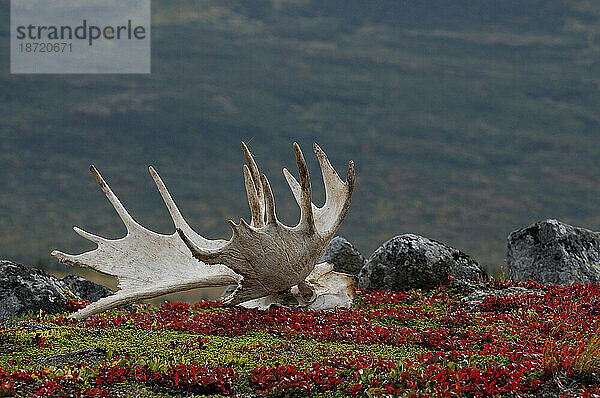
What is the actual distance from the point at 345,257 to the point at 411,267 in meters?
3.10

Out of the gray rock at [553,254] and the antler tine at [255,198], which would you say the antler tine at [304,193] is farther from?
the gray rock at [553,254]

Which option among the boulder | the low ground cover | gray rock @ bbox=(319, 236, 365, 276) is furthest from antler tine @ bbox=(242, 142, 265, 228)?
gray rock @ bbox=(319, 236, 365, 276)

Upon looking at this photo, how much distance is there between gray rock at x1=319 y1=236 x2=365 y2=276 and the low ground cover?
381cm

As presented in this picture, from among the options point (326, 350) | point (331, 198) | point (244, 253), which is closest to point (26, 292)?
point (244, 253)

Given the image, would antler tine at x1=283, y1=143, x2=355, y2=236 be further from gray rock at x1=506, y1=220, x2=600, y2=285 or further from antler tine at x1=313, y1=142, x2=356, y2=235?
gray rock at x1=506, y1=220, x2=600, y2=285

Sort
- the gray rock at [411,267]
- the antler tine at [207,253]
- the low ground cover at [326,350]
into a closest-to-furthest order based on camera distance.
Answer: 1. the low ground cover at [326,350]
2. the antler tine at [207,253]
3. the gray rock at [411,267]

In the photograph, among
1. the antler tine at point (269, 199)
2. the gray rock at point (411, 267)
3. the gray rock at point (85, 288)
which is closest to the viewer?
the antler tine at point (269, 199)

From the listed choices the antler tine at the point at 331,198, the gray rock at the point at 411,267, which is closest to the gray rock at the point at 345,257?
the gray rock at the point at 411,267

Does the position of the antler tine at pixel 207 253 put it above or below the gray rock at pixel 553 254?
above

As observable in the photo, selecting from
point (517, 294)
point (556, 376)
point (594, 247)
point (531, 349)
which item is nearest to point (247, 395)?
point (556, 376)

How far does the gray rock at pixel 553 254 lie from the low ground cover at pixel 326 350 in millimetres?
1916

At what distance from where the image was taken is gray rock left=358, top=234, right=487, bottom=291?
15.0 m

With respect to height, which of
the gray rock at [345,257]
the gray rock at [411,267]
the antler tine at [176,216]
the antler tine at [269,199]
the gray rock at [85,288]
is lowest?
the gray rock at [85,288]

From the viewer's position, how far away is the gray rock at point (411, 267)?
49.3ft
